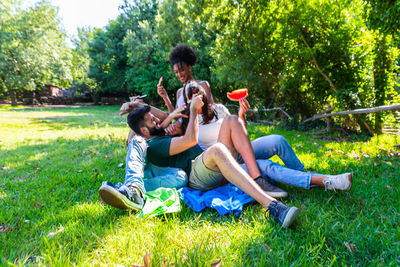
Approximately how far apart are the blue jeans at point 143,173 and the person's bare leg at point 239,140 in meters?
0.67

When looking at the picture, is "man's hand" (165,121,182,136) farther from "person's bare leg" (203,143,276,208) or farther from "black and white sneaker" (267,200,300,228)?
"black and white sneaker" (267,200,300,228)

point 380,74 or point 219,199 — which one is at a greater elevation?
point 380,74

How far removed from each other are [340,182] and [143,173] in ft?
6.78

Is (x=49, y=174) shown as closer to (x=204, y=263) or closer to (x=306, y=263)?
(x=204, y=263)

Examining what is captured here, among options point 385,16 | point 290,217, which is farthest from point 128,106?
point 385,16

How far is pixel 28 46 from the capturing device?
2330cm

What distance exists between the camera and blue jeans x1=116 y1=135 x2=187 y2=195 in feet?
7.73

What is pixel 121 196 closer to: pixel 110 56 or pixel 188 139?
pixel 188 139

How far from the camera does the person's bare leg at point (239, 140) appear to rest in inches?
98.6

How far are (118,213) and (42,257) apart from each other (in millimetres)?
743

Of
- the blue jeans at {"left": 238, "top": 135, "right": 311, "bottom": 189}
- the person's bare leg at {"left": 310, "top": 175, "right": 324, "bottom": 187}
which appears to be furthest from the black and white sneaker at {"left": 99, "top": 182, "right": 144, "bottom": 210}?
the person's bare leg at {"left": 310, "top": 175, "right": 324, "bottom": 187}

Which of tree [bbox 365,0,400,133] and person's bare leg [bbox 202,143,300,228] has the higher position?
tree [bbox 365,0,400,133]

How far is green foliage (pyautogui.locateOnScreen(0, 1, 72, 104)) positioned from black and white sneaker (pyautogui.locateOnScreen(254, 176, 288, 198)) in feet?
90.7

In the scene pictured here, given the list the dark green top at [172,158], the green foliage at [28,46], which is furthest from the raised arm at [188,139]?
the green foliage at [28,46]
